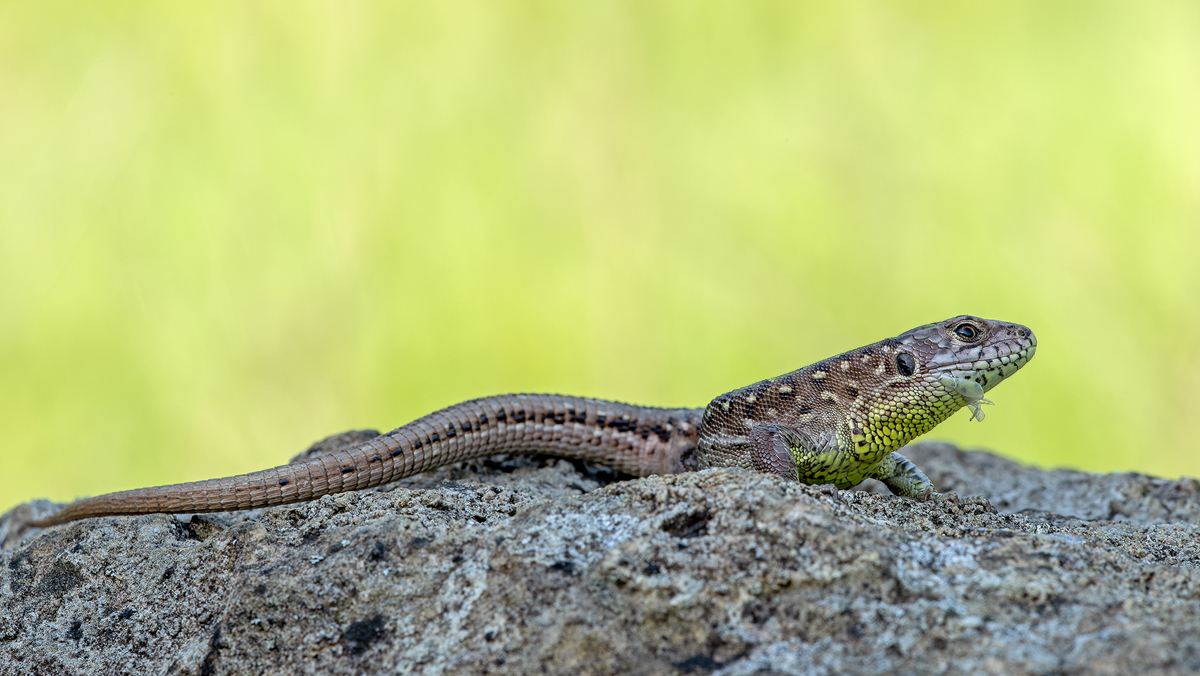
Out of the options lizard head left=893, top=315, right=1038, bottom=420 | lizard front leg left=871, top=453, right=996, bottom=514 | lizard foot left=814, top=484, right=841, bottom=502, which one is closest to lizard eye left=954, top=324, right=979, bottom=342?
lizard head left=893, top=315, right=1038, bottom=420

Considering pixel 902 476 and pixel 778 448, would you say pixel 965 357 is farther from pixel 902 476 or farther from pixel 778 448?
pixel 778 448

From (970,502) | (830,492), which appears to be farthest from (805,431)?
(830,492)

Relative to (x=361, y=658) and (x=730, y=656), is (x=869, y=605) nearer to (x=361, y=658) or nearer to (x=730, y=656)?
(x=730, y=656)

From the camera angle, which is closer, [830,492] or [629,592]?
[629,592]

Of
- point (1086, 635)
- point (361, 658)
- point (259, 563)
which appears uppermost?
point (259, 563)


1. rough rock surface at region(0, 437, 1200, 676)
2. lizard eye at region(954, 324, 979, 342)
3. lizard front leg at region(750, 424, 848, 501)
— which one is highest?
lizard eye at region(954, 324, 979, 342)

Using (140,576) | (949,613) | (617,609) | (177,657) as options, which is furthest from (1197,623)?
(140,576)

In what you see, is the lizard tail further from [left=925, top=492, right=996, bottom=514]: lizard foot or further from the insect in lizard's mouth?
[left=925, top=492, right=996, bottom=514]: lizard foot

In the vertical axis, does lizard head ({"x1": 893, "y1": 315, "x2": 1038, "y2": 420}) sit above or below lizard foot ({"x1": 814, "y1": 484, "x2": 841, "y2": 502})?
above
